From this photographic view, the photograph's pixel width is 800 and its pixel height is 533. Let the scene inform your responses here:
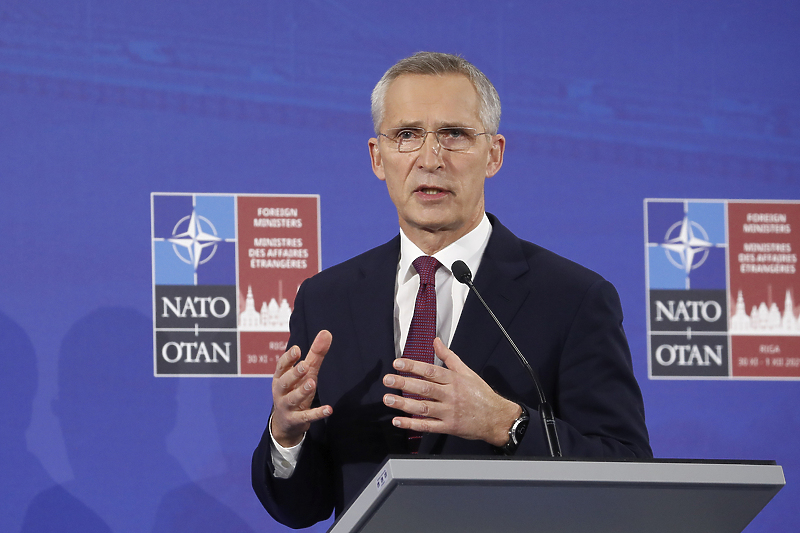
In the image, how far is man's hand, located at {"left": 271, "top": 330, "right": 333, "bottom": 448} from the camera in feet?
4.81

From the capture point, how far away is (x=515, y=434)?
1.40 m

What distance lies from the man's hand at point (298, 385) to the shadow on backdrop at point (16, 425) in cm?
161

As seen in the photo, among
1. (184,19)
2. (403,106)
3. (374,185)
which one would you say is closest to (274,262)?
(374,185)

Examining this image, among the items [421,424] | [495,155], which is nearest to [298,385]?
[421,424]

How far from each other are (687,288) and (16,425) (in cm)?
241

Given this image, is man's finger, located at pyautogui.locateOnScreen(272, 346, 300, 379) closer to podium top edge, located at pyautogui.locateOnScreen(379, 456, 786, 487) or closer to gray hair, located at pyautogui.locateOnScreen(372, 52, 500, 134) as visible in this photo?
podium top edge, located at pyautogui.locateOnScreen(379, 456, 786, 487)

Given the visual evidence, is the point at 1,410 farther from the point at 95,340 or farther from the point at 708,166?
the point at 708,166

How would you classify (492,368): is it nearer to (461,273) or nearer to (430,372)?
(461,273)

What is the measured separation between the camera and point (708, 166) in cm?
324

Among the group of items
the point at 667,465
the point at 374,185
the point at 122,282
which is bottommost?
the point at 667,465

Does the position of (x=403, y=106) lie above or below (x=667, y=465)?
above

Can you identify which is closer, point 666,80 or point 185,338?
point 185,338

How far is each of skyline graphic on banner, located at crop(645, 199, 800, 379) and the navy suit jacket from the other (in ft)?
4.62

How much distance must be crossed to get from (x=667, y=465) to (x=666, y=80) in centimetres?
253
